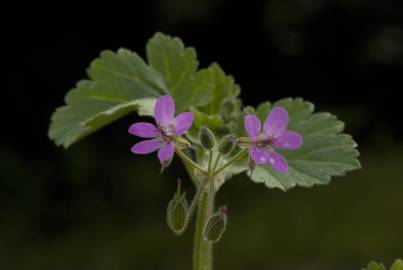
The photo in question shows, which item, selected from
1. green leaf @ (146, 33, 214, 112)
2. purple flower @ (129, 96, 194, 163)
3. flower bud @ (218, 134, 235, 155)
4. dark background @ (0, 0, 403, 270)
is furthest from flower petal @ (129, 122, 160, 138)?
dark background @ (0, 0, 403, 270)

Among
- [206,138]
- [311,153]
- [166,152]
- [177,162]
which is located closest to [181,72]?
Result: [311,153]

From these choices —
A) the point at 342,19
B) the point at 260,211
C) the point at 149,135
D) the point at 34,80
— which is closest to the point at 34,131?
the point at 34,80

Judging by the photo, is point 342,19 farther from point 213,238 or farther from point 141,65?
point 213,238

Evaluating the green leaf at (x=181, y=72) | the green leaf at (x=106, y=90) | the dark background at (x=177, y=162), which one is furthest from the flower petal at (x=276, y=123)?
the dark background at (x=177, y=162)

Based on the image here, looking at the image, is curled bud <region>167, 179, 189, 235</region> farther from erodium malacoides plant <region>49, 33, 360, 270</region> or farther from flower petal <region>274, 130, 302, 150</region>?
flower petal <region>274, 130, 302, 150</region>

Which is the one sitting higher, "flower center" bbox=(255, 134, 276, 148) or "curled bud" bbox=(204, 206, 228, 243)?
"flower center" bbox=(255, 134, 276, 148)

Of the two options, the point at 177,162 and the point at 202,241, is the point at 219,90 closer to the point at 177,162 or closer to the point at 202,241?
the point at 202,241

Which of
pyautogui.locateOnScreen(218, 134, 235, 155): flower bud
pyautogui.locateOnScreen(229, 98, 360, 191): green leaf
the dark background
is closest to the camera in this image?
pyautogui.locateOnScreen(218, 134, 235, 155): flower bud
